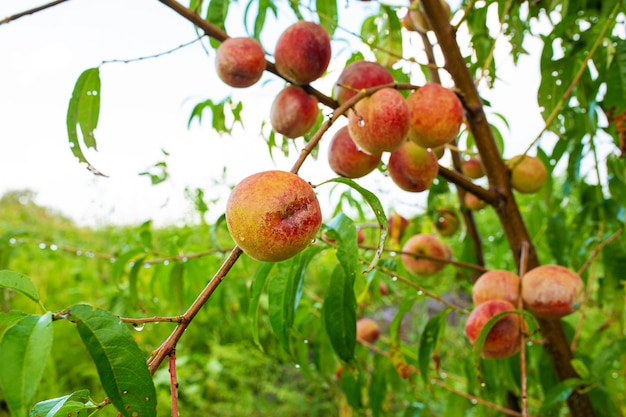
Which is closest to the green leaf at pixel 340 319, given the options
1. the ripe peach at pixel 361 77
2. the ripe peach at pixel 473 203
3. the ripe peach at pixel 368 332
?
the ripe peach at pixel 361 77

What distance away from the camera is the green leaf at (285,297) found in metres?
0.93

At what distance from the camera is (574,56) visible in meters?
1.21

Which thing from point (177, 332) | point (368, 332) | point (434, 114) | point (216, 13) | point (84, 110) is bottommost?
point (368, 332)

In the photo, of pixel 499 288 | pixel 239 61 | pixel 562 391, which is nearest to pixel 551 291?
pixel 499 288

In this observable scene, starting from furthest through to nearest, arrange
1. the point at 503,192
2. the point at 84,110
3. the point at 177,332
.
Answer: the point at 503,192 < the point at 84,110 < the point at 177,332

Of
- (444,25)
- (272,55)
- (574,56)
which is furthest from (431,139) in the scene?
(574,56)

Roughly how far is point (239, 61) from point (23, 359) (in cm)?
66

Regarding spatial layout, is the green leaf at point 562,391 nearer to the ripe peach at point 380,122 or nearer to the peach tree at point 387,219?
the peach tree at point 387,219

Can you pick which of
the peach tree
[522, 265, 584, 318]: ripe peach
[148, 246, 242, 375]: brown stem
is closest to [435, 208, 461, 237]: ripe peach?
the peach tree

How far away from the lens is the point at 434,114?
0.97 metres

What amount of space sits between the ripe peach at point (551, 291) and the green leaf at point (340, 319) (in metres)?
0.39

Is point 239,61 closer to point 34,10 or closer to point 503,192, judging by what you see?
point 34,10

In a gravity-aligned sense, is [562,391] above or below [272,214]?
below

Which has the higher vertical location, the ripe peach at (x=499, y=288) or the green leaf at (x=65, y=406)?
the ripe peach at (x=499, y=288)
